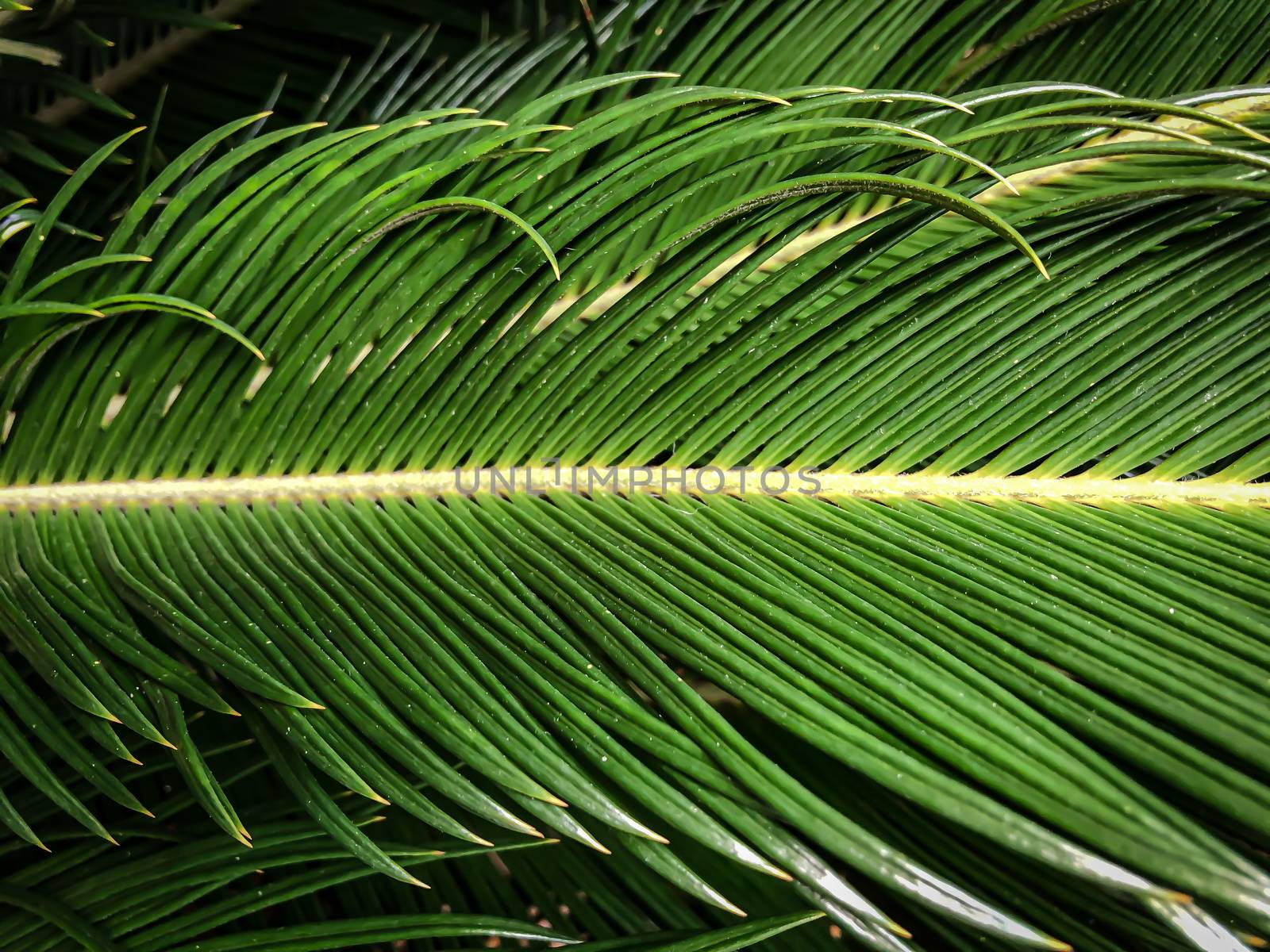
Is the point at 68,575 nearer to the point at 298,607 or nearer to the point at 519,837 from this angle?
the point at 298,607

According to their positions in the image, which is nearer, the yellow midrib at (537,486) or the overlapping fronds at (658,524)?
the overlapping fronds at (658,524)

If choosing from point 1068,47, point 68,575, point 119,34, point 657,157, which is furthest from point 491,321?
point 119,34

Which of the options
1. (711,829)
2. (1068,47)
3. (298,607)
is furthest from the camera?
(1068,47)

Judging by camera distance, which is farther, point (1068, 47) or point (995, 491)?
point (1068, 47)

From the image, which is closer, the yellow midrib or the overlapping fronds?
the overlapping fronds
